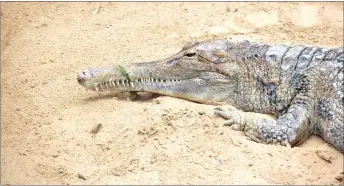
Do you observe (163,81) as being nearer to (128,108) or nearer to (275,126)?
(128,108)

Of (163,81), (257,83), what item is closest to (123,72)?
(163,81)

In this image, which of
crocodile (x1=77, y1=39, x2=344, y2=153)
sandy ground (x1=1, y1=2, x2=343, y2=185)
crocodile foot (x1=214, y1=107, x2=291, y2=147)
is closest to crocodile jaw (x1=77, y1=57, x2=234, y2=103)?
crocodile (x1=77, y1=39, x2=344, y2=153)

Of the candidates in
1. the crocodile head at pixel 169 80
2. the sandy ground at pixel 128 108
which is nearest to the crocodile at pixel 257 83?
the crocodile head at pixel 169 80

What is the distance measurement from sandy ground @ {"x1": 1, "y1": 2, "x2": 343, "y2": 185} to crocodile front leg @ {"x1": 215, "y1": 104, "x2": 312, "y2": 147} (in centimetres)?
14

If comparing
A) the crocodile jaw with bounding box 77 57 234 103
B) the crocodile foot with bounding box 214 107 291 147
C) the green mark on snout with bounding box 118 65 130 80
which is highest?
the green mark on snout with bounding box 118 65 130 80

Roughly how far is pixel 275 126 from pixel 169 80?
4.26ft

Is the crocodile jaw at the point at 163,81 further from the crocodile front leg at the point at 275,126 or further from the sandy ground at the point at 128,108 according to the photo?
the crocodile front leg at the point at 275,126

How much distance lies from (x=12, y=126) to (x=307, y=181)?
2.84 meters

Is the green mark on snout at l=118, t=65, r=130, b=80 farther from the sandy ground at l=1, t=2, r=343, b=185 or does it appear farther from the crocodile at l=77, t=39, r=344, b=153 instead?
the sandy ground at l=1, t=2, r=343, b=185

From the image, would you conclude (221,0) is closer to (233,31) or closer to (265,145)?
(233,31)

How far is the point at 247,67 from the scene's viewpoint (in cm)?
572

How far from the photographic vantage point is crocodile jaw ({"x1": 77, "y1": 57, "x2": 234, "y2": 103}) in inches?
226

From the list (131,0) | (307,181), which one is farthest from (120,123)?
(131,0)

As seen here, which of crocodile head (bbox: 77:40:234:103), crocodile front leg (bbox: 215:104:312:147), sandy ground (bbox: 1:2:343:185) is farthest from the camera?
crocodile head (bbox: 77:40:234:103)
